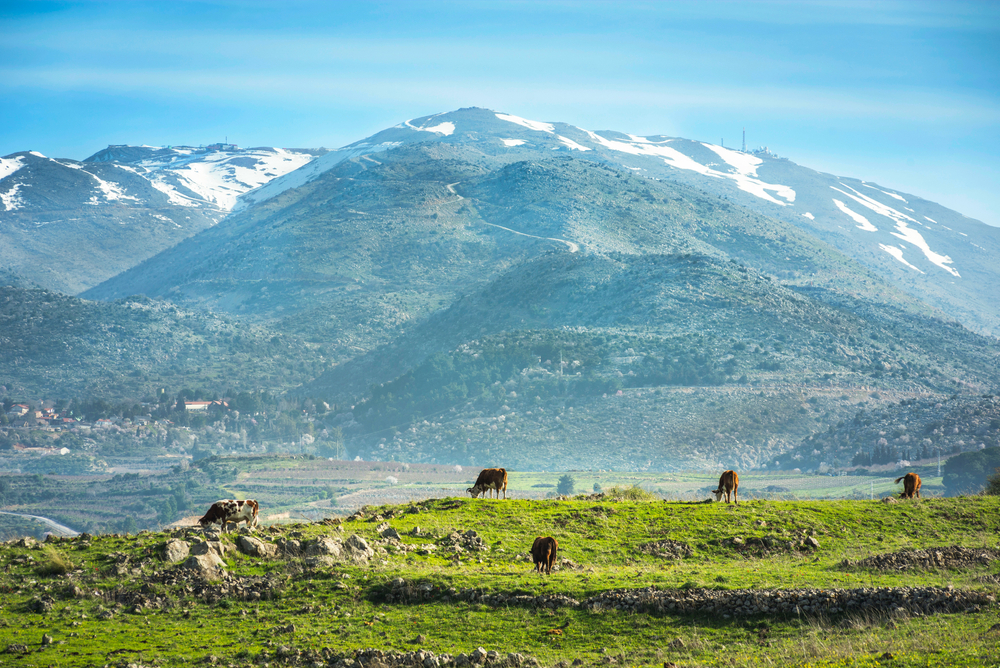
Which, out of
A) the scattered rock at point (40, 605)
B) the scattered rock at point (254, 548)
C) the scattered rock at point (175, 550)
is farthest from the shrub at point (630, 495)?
the scattered rock at point (40, 605)

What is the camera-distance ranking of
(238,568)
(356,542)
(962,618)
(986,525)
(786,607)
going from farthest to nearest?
1. (986,525)
2. (356,542)
3. (238,568)
4. (786,607)
5. (962,618)

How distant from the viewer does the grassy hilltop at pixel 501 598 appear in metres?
14.9

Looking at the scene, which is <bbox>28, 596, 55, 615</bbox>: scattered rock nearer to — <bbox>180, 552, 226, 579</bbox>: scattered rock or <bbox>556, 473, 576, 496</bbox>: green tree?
<bbox>180, 552, 226, 579</bbox>: scattered rock

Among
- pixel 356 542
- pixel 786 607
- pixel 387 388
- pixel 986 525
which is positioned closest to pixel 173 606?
pixel 356 542

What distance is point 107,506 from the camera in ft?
422

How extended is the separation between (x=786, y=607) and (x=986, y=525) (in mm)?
12112

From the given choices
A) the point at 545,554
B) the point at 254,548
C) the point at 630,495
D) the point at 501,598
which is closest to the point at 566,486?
the point at 630,495

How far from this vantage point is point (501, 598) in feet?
57.3

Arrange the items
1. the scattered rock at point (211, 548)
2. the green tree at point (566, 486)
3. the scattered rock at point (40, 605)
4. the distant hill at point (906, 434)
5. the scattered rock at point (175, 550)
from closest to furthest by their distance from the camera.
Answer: the scattered rock at point (40, 605) → the scattered rock at point (175, 550) → the scattered rock at point (211, 548) → the green tree at point (566, 486) → the distant hill at point (906, 434)

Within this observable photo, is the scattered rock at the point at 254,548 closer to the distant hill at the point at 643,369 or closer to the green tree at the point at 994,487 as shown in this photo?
the green tree at the point at 994,487

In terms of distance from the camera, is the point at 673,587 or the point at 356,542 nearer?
the point at 673,587

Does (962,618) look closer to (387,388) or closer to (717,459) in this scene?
(717,459)

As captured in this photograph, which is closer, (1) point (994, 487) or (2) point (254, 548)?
(2) point (254, 548)

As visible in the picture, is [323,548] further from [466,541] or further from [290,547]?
[466,541]
